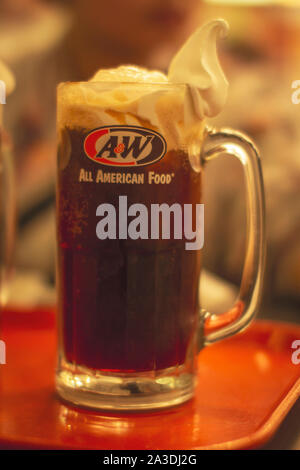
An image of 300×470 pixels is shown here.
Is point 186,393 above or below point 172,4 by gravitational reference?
below

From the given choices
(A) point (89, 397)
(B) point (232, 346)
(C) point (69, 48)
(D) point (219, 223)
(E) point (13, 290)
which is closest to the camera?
(A) point (89, 397)

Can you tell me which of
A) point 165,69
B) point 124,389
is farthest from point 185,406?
point 165,69

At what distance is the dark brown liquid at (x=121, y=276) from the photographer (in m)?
0.79

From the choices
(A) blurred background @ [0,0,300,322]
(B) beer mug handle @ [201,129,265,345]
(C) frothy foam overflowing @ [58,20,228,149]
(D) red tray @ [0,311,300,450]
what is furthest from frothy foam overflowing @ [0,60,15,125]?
(A) blurred background @ [0,0,300,322]

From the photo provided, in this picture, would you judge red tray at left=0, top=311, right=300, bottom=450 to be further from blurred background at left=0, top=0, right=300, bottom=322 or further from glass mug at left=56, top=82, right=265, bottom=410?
blurred background at left=0, top=0, right=300, bottom=322

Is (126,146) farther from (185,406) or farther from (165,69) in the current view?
(165,69)

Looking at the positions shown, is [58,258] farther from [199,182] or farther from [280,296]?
[280,296]

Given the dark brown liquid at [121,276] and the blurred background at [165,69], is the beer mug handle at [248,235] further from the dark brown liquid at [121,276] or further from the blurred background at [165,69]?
the blurred background at [165,69]

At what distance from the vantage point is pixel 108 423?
780 millimetres

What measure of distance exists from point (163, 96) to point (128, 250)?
0.60ft

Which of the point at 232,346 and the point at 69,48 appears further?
the point at 69,48

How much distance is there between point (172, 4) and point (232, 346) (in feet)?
4.28
